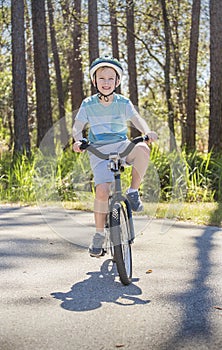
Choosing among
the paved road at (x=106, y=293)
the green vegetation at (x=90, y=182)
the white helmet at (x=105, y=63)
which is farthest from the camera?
the green vegetation at (x=90, y=182)

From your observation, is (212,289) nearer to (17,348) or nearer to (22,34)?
(17,348)

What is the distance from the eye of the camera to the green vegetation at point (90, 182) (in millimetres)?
10430

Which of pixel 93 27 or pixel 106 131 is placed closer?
A: pixel 106 131

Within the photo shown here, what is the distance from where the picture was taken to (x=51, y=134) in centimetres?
1561

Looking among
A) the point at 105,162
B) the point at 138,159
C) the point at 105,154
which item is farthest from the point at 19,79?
the point at 105,154

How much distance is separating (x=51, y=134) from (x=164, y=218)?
7550 mm

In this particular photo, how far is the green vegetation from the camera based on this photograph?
10430 millimetres

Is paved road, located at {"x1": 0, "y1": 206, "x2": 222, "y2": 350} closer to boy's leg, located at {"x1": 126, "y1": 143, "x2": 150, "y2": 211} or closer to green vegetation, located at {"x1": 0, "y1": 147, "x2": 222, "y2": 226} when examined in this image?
boy's leg, located at {"x1": 126, "y1": 143, "x2": 150, "y2": 211}

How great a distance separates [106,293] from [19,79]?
10.2 metres

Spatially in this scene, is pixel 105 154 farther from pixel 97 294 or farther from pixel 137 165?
pixel 97 294

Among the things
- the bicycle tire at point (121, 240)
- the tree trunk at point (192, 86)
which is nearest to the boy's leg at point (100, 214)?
the bicycle tire at point (121, 240)

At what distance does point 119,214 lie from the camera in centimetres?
474

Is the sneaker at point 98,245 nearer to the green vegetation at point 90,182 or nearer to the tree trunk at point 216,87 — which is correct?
Answer: the green vegetation at point 90,182

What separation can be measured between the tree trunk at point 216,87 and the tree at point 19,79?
4172 mm
